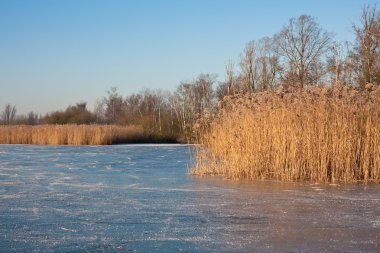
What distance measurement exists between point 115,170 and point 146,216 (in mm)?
4911

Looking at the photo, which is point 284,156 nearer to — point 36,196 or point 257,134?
point 257,134

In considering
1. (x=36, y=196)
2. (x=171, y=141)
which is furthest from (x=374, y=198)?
(x=171, y=141)

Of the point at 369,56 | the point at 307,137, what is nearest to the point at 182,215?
the point at 307,137

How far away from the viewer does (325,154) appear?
8.15 meters

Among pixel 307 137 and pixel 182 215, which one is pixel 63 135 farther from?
Answer: pixel 182 215

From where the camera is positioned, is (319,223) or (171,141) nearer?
(319,223)

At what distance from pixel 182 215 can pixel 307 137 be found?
12.6 ft

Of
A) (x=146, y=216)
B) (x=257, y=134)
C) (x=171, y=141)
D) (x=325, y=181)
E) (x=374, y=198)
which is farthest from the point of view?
(x=171, y=141)

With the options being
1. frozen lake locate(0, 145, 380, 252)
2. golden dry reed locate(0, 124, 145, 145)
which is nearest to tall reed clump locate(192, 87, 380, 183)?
frozen lake locate(0, 145, 380, 252)

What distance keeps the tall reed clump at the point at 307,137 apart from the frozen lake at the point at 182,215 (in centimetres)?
71

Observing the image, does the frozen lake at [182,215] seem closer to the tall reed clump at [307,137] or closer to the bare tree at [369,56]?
the tall reed clump at [307,137]

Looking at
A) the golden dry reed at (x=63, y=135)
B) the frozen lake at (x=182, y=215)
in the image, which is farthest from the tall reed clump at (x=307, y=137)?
the golden dry reed at (x=63, y=135)

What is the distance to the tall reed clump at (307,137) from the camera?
26.6ft

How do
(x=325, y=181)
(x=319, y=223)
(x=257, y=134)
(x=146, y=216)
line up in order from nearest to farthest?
(x=319, y=223) < (x=146, y=216) < (x=325, y=181) < (x=257, y=134)
